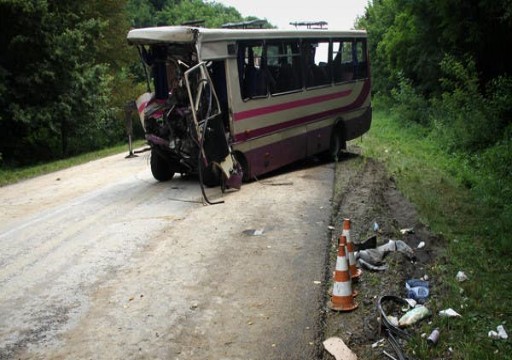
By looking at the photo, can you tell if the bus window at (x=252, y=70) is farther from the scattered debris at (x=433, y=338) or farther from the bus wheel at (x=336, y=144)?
the scattered debris at (x=433, y=338)

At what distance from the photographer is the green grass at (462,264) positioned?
4.75 m

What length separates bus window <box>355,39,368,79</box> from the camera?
16.1 meters

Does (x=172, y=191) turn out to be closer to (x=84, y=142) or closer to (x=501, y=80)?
(x=501, y=80)

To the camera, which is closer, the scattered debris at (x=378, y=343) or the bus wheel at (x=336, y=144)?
the scattered debris at (x=378, y=343)

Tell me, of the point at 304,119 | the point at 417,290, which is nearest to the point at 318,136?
the point at 304,119

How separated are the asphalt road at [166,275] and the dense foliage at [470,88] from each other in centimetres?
328

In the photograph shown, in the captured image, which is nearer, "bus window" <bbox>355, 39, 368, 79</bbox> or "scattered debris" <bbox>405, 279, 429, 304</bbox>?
"scattered debris" <bbox>405, 279, 429, 304</bbox>

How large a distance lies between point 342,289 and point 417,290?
0.80 m

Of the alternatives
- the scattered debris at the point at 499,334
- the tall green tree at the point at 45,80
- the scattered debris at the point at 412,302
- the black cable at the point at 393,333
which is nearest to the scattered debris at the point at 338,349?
the black cable at the point at 393,333

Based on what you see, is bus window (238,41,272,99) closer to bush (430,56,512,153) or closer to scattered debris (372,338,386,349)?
bush (430,56,512,153)

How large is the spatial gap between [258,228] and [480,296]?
352 cm

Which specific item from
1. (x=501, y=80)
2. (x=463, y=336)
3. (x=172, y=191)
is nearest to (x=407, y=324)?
(x=463, y=336)

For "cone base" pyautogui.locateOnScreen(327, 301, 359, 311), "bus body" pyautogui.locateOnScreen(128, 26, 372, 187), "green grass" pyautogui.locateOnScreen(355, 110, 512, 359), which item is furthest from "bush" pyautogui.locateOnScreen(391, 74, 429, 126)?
"cone base" pyautogui.locateOnScreen(327, 301, 359, 311)

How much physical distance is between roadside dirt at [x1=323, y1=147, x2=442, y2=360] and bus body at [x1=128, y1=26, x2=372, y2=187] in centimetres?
166
